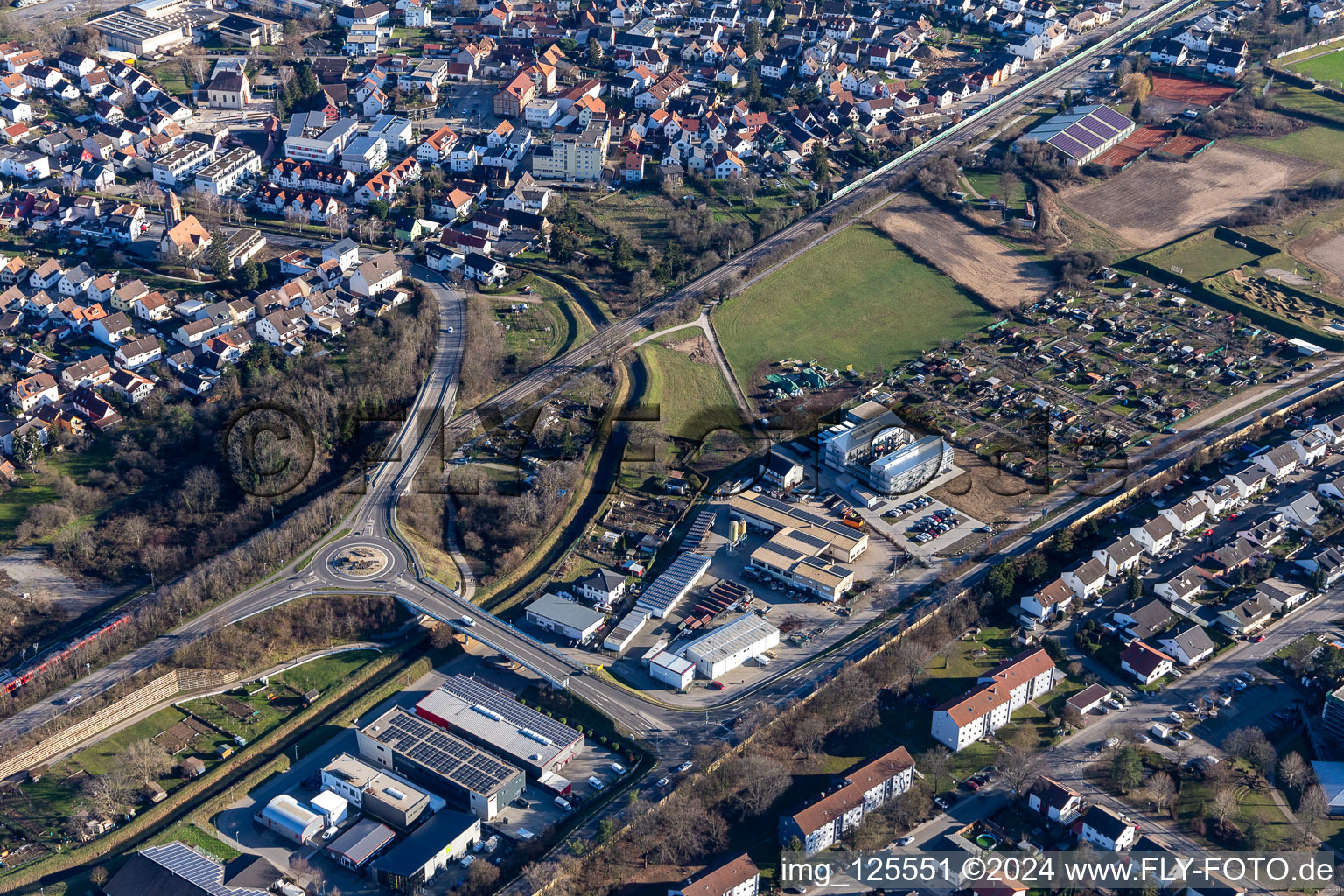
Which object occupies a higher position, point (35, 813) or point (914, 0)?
point (914, 0)

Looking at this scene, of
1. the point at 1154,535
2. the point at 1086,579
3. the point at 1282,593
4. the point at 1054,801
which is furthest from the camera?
the point at 1154,535

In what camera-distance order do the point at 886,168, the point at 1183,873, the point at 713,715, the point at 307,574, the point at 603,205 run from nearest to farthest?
1. the point at 1183,873
2. the point at 713,715
3. the point at 307,574
4. the point at 603,205
5. the point at 886,168

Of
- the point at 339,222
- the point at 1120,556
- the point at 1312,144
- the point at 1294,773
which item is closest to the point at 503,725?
the point at 1120,556

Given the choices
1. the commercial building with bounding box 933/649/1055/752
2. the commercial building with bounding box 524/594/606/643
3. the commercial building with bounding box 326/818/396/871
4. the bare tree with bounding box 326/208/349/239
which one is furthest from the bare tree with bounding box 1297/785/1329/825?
the bare tree with bounding box 326/208/349/239

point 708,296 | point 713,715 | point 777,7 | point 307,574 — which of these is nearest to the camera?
point 713,715

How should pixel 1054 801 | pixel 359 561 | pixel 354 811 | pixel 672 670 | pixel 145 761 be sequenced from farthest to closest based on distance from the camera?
pixel 359 561
pixel 672 670
pixel 145 761
pixel 354 811
pixel 1054 801

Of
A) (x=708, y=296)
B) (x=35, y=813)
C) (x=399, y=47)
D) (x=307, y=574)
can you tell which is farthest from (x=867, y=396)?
(x=399, y=47)

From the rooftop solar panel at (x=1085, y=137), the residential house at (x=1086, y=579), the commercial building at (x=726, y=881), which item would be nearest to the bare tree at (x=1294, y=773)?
the residential house at (x=1086, y=579)

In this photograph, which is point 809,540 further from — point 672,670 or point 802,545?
point 672,670

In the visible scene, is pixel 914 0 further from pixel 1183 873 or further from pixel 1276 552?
pixel 1183 873
